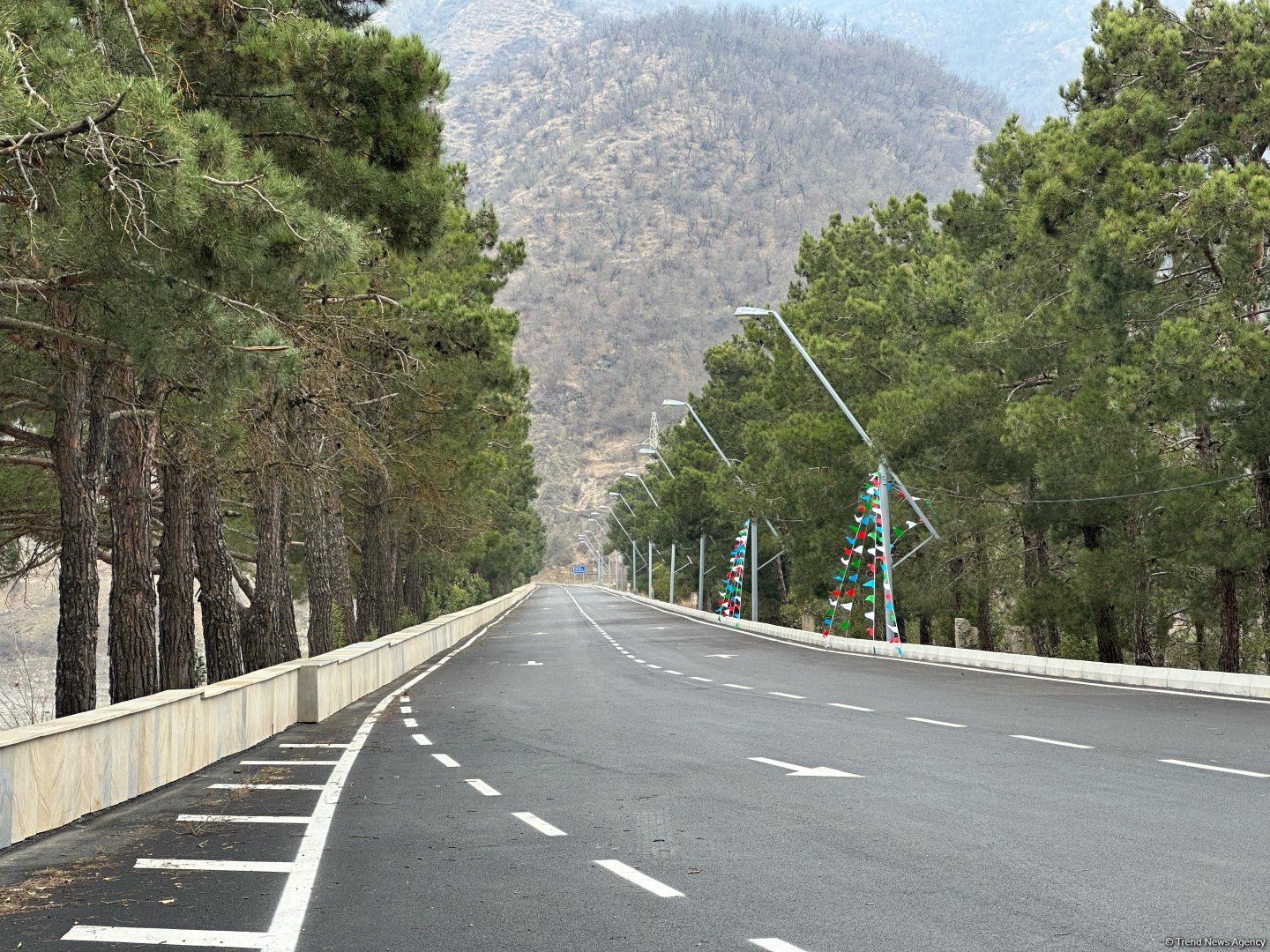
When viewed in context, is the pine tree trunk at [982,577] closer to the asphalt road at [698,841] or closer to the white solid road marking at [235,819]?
the asphalt road at [698,841]

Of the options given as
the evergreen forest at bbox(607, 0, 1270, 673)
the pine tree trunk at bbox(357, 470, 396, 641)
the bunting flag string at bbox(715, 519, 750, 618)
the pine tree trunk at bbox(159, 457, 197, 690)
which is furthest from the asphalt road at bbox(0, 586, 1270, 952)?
the bunting flag string at bbox(715, 519, 750, 618)

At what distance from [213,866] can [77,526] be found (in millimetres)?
10688

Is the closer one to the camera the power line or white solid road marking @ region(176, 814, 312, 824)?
white solid road marking @ region(176, 814, 312, 824)

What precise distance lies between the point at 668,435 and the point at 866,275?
2889 inches

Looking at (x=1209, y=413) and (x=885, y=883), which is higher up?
(x=1209, y=413)

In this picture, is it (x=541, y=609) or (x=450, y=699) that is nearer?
(x=450, y=699)

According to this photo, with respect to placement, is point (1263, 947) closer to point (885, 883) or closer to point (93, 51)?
point (885, 883)

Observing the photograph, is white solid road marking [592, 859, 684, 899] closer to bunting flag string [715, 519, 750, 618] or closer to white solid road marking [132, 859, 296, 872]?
white solid road marking [132, 859, 296, 872]

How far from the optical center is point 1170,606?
46750 millimetres

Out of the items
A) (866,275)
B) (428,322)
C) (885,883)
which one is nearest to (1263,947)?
(885,883)

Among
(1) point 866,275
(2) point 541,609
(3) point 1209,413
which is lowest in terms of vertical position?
(2) point 541,609

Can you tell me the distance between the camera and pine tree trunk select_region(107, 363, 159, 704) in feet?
62.2

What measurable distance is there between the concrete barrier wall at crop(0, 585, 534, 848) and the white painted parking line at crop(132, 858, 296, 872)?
1.30 metres

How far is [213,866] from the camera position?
875 cm
